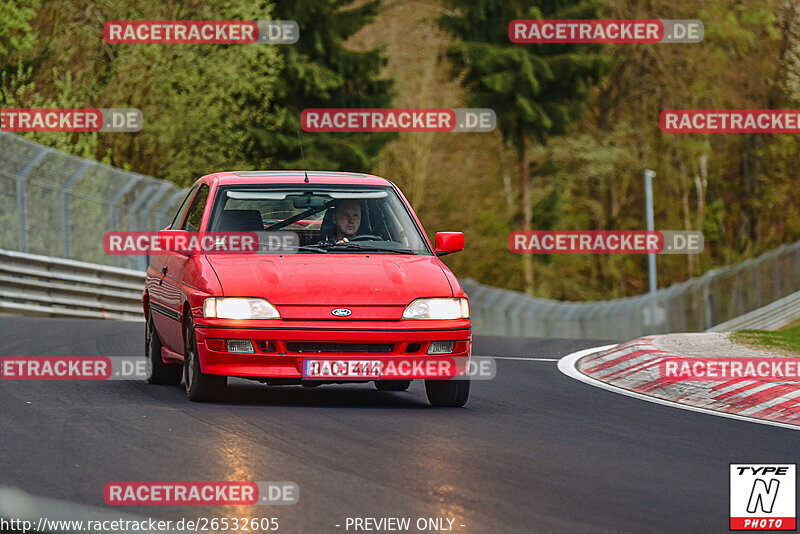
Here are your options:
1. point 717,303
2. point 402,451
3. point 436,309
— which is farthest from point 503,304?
point 402,451

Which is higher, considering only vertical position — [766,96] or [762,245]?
[766,96]

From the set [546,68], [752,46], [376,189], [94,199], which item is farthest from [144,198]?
[752,46]

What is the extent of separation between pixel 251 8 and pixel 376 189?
1160 inches

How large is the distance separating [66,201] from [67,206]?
0.10 meters

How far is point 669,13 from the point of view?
57875 millimetres

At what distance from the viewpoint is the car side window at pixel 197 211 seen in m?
11.8

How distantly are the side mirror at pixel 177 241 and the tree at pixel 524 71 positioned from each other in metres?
41.7

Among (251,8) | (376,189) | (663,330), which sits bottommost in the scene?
(663,330)

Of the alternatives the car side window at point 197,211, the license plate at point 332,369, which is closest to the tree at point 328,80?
the car side window at point 197,211

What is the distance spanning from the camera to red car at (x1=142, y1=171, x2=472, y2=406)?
33.7 ft

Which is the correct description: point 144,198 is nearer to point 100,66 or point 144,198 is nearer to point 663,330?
point 100,66

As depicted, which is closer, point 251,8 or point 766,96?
point 251,8

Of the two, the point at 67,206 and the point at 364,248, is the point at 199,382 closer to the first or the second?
the point at 364,248

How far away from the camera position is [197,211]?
12055 millimetres
